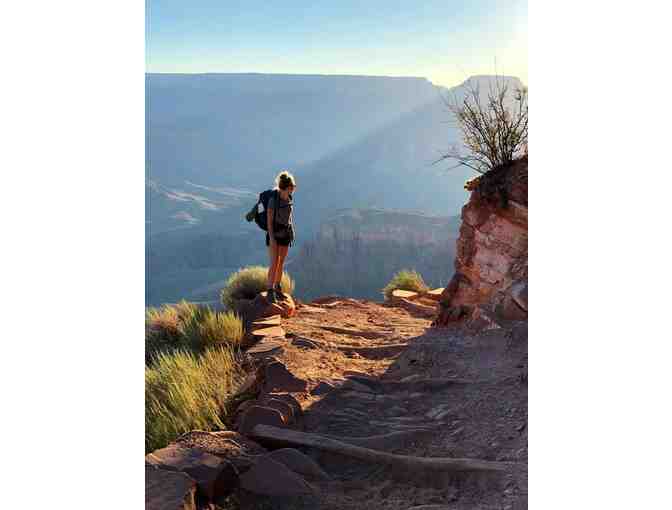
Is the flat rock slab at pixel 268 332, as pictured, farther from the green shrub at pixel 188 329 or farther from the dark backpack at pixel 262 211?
the dark backpack at pixel 262 211

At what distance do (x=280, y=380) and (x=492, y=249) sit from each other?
9.23 ft

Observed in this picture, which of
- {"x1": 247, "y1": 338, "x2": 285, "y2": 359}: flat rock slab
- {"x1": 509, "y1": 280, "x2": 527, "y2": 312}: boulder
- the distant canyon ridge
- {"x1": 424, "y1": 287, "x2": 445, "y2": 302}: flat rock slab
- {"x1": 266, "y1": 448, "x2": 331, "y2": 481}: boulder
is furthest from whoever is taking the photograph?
the distant canyon ridge

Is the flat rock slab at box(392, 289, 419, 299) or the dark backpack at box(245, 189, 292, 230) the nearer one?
the dark backpack at box(245, 189, 292, 230)

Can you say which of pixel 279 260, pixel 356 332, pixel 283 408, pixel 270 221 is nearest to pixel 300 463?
pixel 283 408

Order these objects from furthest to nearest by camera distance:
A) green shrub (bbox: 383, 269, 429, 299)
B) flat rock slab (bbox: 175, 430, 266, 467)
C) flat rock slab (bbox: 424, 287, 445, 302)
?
green shrub (bbox: 383, 269, 429, 299) → flat rock slab (bbox: 424, 287, 445, 302) → flat rock slab (bbox: 175, 430, 266, 467)

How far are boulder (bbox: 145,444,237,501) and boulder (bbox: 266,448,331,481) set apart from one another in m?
0.27

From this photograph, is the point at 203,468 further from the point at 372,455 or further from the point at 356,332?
the point at 356,332

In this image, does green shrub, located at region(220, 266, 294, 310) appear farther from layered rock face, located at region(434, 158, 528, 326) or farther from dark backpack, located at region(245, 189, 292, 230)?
layered rock face, located at region(434, 158, 528, 326)

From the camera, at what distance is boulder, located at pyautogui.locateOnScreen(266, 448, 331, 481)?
324 centimetres

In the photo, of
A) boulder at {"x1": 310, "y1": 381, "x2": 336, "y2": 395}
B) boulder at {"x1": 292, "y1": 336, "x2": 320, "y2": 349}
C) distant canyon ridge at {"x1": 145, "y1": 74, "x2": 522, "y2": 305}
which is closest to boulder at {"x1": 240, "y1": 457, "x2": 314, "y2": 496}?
boulder at {"x1": 310, "y1": 381, "x2": 336, "y2": 395}
